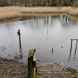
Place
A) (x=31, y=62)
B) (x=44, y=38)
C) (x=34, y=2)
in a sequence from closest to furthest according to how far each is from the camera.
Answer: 1. (x=34, y=2)
2. (x=31, y=62)
3. (x=44, y=38)

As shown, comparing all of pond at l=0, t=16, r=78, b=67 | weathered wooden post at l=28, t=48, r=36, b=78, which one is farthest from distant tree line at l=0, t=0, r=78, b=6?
pond at l=0, t=16, r=78, b=67

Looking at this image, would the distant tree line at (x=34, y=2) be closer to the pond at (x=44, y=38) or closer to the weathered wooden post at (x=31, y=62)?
the weathered wooden post at (x=31, y=62)

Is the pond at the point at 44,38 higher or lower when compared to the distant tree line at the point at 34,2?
lower

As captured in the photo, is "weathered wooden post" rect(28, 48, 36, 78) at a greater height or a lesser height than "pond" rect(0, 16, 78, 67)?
greater

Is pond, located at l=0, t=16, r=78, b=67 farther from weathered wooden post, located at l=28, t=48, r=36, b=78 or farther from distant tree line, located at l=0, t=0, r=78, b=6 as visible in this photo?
distant tree line, located at l=0, t=0, r=78, b=6

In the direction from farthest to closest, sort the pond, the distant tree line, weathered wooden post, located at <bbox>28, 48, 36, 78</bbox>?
the pond
weathered wooden post, located at <bbox>28, 48, 36, 78</bbox>
the distant tree line

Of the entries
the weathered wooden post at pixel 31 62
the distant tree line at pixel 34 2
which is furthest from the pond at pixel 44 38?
the distant tree line at pixel 34 2

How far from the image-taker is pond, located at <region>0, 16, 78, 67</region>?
4.69m

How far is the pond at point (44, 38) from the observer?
4.69 meters

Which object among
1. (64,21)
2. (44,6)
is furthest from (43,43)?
(44,6)

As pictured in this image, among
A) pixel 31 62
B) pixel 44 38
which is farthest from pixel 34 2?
pixel 44 38

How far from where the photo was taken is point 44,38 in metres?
5.50

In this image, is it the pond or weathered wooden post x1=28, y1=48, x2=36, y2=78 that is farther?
the pond

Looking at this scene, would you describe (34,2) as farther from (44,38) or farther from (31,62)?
(44,38)
